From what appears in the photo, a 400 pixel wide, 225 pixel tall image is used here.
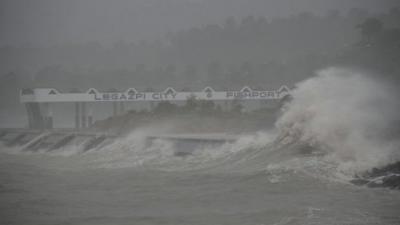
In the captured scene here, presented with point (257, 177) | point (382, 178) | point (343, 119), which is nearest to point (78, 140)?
point (343, 119)

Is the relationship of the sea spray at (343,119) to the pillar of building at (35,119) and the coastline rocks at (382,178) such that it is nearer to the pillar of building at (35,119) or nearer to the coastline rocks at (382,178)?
the coastline rocks at (382,178)

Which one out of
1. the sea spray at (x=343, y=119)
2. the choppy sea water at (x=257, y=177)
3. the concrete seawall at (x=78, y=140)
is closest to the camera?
the choppy sea water at (x=257, y=177)

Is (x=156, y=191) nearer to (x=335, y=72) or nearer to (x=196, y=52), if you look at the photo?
(x=335, y=72)

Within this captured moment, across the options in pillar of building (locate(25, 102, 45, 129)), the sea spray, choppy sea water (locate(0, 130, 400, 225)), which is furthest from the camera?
pillar of building (locate(25, 102, 45, 129))

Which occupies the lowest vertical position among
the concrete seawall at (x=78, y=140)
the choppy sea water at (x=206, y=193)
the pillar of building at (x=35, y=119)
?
the choppy sea water at (x=206, y=193)

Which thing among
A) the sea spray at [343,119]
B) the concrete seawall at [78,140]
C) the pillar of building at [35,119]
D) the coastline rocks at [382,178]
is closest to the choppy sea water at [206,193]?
the coastline rocks at [382,178]

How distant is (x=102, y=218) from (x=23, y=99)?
48.1 m

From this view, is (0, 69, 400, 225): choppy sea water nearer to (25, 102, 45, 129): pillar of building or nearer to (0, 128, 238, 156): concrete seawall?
(0, 128, 238, 156): concrete seawall

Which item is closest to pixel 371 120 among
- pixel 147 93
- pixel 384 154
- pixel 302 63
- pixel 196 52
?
pixel 384 154

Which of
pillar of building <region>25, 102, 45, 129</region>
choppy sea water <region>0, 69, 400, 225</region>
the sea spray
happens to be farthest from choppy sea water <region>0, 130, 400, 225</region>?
pillar of building <region>25, 102, 45, 129</region>

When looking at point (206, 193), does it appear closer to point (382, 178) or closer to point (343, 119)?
point (382, 178)

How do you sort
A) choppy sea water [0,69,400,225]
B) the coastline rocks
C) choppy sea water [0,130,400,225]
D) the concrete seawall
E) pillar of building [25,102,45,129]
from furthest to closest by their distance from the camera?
pillar of building [25,102,45,129], the concrete seawall, the coastline rocks, choppy sea water [0,69,400,225], choppy sea water [0,130,400,225]

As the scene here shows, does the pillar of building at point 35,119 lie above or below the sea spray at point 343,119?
above

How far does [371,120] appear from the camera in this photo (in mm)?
25062
